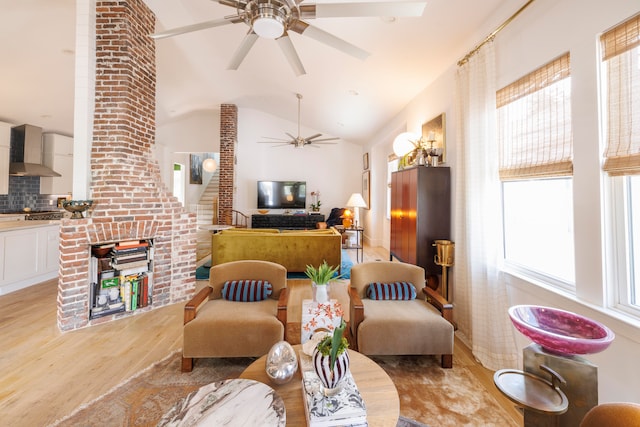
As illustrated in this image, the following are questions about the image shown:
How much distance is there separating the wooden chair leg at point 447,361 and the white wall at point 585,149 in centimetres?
57

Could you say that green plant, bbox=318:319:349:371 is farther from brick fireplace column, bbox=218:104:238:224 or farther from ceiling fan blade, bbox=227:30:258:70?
brick fireplace column, bbox=218:104:238:224

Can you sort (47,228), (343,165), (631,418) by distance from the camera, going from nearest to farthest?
(631,418)
(47,228)
(343,165)

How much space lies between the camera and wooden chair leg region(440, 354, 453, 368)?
215 cm

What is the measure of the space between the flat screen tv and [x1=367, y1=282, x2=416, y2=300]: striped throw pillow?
6074 mm

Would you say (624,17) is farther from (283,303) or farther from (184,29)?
(283,303)

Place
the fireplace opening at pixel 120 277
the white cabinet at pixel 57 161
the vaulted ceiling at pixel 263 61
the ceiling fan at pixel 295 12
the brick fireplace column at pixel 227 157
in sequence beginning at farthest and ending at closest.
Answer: the brick fireplace column at pixel 227 157
the white cabinet at pixel 57 161
the fireplace opening at pixel 120 277
the vaulted ceiling at pixel 263 61
the ceiling fan at pixel 295 12

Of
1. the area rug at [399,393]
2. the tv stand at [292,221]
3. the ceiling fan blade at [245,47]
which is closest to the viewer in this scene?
the area rug at [399,393]

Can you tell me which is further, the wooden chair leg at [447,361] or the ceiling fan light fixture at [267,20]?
the wooden chair leg at [447,361]

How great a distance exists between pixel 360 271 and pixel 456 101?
1961 mm

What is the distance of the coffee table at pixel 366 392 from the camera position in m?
1.15

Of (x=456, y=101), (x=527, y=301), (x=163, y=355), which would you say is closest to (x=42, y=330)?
(x=163, y=355)

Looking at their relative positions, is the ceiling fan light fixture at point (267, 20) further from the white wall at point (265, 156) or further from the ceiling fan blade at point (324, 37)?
the white wall at point (265, 156)

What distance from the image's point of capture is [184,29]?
177cm

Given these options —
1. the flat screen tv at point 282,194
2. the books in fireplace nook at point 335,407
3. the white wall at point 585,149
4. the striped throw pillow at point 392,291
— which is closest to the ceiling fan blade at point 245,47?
the white wall at point 585,149
